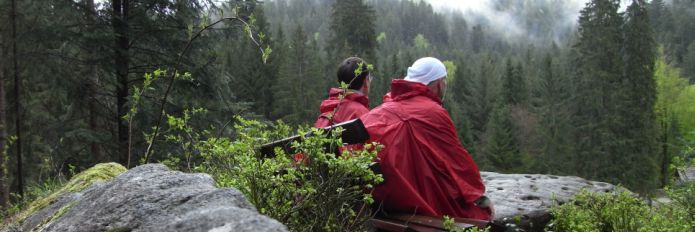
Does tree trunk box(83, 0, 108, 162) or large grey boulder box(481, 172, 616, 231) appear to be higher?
tree trunk box(83, 0, 108, 162)

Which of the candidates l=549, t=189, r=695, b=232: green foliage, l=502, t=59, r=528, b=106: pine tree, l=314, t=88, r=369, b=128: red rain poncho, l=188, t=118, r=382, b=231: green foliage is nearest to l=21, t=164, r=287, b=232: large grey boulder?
l=188, t=118, r=382, b=231: green foliage

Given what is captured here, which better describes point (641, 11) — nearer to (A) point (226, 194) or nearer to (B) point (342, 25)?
(B) point (342, 25)

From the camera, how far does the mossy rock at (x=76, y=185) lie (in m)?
3.44

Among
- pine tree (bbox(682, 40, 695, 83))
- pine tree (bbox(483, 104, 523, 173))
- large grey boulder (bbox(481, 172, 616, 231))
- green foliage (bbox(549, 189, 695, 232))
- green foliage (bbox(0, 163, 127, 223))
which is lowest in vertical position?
pine tree (bbox(483, 104, 523, 173))

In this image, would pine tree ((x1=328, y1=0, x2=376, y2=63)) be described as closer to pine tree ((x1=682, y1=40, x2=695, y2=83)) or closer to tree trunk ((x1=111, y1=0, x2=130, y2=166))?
tree trunk ((x1=111, y1=0, x2=130, y2=166))

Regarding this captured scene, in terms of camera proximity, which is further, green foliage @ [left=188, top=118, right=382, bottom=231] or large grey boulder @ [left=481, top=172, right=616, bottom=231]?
large grey boulder @ [left=481, top=172, right=616, bottom=231]

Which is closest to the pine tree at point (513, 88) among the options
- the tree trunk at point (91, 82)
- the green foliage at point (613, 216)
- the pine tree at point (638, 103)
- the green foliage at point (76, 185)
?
the pine tree at point (638, 103)

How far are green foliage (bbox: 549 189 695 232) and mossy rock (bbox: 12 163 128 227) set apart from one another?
3529 mm

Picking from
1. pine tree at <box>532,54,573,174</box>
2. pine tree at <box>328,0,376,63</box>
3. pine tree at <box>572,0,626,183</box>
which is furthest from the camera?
pine tree at <box>328,0,376,63</box>

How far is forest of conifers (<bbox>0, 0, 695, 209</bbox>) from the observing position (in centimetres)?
869

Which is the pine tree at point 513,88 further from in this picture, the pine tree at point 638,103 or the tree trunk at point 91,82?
the tree trunk at point 91,82

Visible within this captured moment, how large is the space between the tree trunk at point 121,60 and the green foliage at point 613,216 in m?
6.41

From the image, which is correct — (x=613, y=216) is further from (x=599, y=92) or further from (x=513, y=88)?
(x=513, y=88)

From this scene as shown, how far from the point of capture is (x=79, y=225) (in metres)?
2.21
